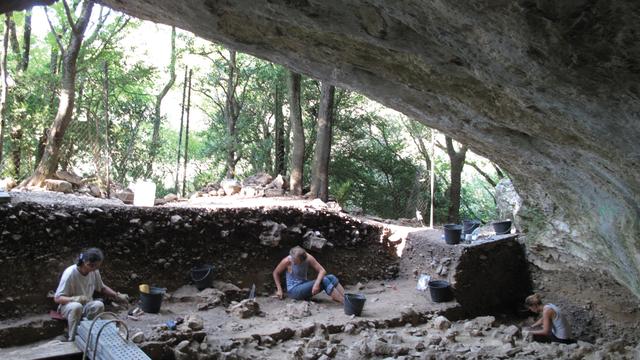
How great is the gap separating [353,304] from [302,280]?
945mm

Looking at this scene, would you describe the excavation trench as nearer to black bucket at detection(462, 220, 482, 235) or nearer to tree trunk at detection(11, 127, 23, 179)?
black bucket at detection(462, 220, 482, 235)

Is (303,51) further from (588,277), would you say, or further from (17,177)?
(17,177)

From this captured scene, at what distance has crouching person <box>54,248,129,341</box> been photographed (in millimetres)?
5254

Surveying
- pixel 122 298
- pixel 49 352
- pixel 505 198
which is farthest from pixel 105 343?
pixel 505 198

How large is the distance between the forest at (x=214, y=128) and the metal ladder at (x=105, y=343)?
4806 millimetres

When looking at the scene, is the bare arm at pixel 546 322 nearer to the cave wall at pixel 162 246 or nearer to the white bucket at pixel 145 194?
the cave wall at pixel 162 246

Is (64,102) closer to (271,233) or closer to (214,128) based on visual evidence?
(271,233)

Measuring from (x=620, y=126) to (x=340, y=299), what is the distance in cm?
555

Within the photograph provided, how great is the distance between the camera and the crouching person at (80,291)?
5.25 m

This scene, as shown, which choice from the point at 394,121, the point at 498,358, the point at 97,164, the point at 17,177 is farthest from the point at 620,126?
the point at 394,121

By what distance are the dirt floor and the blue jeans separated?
0.15 metres

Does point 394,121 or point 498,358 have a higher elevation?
point 394,121

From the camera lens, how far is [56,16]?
32.6 ft

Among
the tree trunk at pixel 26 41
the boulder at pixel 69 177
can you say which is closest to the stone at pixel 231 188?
the boulder at pixel 69 177
